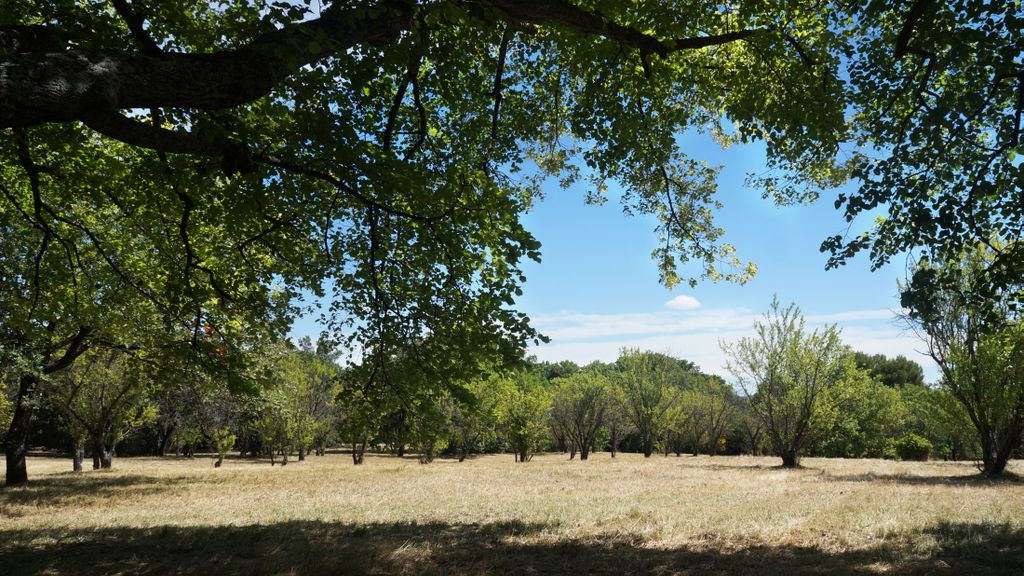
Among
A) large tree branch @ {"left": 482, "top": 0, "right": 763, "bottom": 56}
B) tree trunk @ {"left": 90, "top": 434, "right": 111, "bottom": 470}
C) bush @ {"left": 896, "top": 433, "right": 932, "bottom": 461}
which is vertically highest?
large tree branch @ {"left": 482, "top": 0, "right": 763, "bottom": 56}

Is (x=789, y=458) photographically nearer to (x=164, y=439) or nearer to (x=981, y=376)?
(x=981, y=376)

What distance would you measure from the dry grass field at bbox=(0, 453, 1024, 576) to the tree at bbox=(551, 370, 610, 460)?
29.7 metres

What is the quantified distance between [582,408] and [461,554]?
40.0m

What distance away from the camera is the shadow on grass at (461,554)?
6734 millimetres

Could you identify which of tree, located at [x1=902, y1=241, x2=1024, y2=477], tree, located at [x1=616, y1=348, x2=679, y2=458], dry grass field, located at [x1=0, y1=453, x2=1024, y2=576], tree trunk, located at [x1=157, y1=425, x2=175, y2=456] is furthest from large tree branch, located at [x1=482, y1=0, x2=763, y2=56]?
tree trunk, located at [x1=157, y1=425, x2=175, y2=456]

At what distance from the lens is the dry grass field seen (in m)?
6.95

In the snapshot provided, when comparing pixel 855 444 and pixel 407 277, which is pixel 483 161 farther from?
pixel 855 444

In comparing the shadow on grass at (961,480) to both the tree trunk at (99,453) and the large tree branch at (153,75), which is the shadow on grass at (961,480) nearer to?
the large tree branch at (153,75)

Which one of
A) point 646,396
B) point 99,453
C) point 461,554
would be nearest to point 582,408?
point 646,396

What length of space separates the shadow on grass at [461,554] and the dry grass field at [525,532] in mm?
29

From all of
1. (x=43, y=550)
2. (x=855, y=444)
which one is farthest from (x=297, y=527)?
(x=855, y=444)

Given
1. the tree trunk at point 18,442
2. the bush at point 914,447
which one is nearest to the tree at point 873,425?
the bush at point 914,447

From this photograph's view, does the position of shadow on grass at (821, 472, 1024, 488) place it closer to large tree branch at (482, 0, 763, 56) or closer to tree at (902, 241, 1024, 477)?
tree at (902, 241, 1024, 477)

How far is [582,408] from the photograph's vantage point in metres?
46.5
